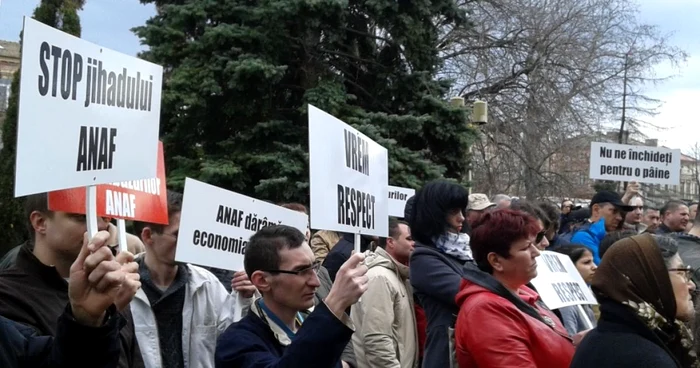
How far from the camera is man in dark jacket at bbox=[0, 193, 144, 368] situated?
300 cm

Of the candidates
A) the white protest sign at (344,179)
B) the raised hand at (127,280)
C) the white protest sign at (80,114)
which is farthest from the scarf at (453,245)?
the raised hand at (127,280)

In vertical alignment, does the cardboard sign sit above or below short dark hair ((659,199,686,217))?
below

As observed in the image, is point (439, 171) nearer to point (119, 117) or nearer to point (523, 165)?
point (523, 165)

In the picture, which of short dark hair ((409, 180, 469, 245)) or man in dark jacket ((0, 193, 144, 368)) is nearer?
man in dark jacket ((0, 193, 144, 368))

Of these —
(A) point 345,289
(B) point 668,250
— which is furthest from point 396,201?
(A) point 345,289

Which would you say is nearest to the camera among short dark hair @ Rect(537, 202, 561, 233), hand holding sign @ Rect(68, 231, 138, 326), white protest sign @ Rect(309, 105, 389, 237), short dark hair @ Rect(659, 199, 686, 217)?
hand holding sign @ Rect(68, 231, 138, 326)

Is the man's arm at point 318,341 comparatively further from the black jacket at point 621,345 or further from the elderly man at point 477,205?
the elderly man at point 477,205

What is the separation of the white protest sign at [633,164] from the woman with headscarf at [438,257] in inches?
203

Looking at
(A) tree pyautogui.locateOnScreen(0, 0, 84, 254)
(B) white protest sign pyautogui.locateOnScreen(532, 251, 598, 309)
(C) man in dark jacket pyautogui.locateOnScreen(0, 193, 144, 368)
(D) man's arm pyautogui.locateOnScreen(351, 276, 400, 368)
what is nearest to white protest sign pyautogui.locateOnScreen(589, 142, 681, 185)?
(B) white protest sign pyautogui.locateOnScreen(532, 251, 598, 309)

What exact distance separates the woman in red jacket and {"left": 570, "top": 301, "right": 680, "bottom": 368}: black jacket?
561mm

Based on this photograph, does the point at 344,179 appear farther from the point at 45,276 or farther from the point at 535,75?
the point at 535,75

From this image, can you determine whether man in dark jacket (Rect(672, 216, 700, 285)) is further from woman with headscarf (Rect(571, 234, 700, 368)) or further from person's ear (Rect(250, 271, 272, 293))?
person's ear (Rect(250, 271, 272, 293))

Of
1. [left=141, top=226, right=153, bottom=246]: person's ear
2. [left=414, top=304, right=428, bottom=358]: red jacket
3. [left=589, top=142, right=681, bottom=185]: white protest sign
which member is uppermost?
[left=589, top=142, right=681, bottom=185]: white protest sign

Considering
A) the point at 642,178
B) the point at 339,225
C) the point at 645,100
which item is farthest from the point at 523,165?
the point at 339,225
